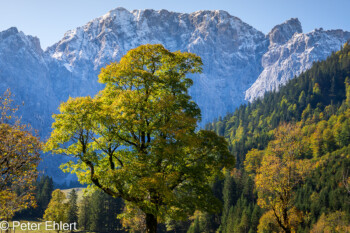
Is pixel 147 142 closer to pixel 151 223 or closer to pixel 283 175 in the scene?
pixel 151 223

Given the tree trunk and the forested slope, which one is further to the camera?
the forested slope

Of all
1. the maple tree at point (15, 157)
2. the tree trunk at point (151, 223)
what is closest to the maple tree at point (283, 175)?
the tree trunk at point (151, 223)

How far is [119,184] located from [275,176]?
1769 cm

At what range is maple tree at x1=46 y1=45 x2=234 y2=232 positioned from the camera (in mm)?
20906

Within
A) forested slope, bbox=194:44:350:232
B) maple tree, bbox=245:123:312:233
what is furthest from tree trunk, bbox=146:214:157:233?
forested slope, bbox=194:44:350:232

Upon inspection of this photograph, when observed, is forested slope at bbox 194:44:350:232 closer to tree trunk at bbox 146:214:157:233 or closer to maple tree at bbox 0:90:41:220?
tree trunk at bbox 146:214:157:233

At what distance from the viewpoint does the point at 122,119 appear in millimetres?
21422

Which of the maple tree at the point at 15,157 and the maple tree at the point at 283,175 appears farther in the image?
the maple tree at the point at 283,175

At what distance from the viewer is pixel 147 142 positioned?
23.1 meters

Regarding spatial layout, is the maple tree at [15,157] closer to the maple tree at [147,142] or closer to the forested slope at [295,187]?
the maple tree at [147,142]

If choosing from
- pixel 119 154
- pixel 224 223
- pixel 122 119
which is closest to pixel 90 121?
pixel 122 119

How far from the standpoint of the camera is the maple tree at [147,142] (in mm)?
20906

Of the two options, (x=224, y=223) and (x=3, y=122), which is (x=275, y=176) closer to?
(x=3, y=122)

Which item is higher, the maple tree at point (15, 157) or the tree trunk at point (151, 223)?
the maple tree at point (15, 157)
